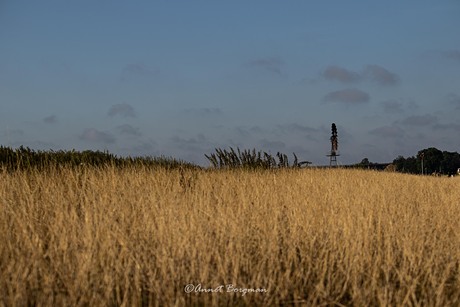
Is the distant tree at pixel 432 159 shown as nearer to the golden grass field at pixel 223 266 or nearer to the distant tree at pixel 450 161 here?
the distant tree at pixel 450 161

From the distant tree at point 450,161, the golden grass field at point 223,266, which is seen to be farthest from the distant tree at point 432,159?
the golden grass field at point 223,266

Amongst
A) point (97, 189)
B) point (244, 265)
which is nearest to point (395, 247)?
point (244, 265)

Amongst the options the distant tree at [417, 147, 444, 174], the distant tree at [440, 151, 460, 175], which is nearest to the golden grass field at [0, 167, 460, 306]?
the distant tree at [417, 147, 444, 174]

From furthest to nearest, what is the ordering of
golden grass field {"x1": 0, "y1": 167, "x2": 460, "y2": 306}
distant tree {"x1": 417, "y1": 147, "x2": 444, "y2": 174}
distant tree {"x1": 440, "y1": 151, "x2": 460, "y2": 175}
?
distant tree {"x1": 440, "y1": 151, "x2": 460, "y2": 175}
distant tree {"x1": 417, "y1": 147, "x2": 444, "y2": 174}
golden grass field {"x1": 0, "y1": 167, "x2": 460, "y2": 306}

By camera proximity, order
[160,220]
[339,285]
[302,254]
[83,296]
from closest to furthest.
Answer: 1. [83,296]
2. [339,285]
3. [302,254]
4. [160,220]

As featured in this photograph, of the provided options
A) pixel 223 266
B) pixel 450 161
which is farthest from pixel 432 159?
pixel 223 266

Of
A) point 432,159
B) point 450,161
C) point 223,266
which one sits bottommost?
point 223,266

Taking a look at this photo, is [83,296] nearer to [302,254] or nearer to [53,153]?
[302,254]

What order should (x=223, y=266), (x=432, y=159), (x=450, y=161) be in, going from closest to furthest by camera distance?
(x=223, y=266)
(x=432, y=159)
(x=450, y=161)

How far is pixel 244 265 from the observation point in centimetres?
570

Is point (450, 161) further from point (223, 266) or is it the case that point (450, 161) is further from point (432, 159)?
point (223, 266)

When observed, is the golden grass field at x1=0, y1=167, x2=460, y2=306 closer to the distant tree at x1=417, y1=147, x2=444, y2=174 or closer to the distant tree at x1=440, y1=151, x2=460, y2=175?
the distant tree at x1=417, y1=147, x2=444, y2=174

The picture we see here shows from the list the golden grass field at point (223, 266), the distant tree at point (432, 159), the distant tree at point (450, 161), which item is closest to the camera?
the golden grass field at point (223, 266)

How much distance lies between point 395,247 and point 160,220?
319 centimetres
